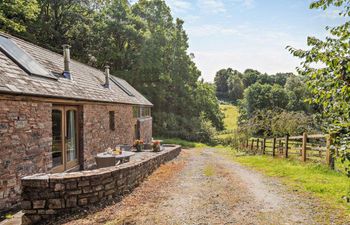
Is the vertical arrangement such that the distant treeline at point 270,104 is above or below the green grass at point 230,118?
above

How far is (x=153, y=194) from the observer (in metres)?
7.52

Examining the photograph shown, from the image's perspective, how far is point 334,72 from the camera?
2908 mm

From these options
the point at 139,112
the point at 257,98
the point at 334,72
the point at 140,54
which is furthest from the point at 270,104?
the point at 334,72

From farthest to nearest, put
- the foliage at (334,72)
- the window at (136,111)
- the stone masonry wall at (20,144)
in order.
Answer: the window at (136,111) → the stone masonry wall at (20,144) → the foliage at (334,72)

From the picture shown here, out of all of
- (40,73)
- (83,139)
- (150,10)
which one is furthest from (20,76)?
(150,10)

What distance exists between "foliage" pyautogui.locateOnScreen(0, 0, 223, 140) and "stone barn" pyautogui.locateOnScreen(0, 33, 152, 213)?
20.5 m

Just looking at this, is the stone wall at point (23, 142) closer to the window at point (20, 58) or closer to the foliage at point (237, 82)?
the window at point (20, 58)

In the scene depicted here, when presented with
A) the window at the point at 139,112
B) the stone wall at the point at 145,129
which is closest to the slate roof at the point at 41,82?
the window at the point at 139,112

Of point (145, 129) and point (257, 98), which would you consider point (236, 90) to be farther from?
point (145, 129)

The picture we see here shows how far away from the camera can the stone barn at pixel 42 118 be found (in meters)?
6.39

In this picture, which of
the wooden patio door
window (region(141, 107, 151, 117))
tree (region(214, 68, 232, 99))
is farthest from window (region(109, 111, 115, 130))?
tree (region(214, 68, 232, 99))

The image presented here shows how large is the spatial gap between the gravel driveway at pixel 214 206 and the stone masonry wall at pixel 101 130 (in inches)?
147

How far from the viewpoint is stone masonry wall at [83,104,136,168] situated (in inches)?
424

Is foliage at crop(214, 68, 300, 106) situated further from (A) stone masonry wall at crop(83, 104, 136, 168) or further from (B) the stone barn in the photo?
(B) the stone barn
